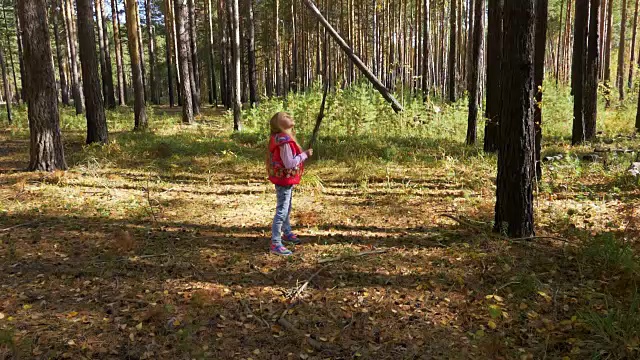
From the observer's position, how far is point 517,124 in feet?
15.8

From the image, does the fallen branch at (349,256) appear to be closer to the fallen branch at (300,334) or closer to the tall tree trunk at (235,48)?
the fallen branch at (300,334)

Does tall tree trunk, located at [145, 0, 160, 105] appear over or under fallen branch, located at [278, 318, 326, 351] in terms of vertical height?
over

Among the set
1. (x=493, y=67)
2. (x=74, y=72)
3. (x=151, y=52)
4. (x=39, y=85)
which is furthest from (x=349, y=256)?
(x=151, y=52)

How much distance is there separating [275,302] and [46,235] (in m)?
3.48

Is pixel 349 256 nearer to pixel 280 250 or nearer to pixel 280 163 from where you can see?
pixel 280 250

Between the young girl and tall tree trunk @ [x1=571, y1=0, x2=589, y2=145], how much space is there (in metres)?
9.61

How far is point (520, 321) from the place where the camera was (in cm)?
371

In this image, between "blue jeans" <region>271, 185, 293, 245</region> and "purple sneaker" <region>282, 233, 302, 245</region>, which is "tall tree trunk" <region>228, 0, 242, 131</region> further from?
"blue jeans" <region>271, 185, 293, 245</region>

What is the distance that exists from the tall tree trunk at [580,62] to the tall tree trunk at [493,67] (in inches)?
127

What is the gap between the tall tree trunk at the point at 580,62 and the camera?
10938mm

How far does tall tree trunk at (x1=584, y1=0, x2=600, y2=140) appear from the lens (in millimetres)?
11031

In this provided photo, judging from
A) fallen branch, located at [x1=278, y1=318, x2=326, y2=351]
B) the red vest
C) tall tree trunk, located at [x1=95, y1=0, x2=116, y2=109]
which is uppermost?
tall tree trunk, located at [x1=95, y1=0, x2=116, y2=109]

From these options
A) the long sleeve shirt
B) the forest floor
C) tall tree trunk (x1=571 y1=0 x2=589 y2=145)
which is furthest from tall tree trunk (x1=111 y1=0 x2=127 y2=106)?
the long sleeve shirt

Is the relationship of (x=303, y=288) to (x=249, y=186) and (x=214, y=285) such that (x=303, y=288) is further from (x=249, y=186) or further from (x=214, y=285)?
(x=249, y=186)
